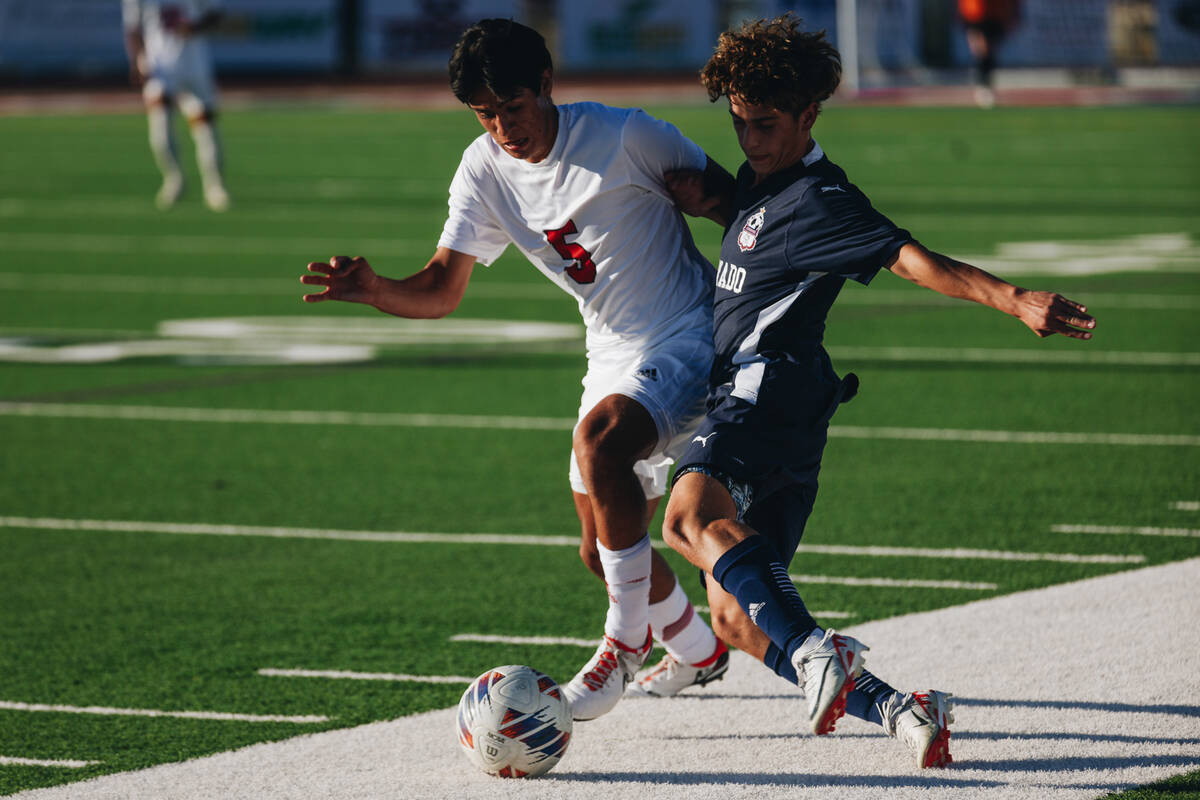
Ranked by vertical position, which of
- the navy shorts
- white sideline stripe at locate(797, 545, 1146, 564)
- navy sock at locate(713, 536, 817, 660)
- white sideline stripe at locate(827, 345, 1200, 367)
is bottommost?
white sideline stripe at locate(827, 345, 1200, 367)

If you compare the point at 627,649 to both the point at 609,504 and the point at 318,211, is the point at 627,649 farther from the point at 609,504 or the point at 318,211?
the point at 318,211

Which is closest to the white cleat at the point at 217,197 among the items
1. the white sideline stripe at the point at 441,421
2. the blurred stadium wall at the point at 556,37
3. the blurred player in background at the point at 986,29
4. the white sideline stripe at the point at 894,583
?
the white sideline stripe at the point at 441,421

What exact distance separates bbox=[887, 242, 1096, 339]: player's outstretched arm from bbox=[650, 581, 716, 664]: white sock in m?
1.37

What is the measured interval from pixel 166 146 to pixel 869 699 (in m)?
17.9

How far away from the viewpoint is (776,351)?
495 cm

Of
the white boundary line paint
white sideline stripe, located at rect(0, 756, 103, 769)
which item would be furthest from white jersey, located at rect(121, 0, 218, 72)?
white sideline stripe, located at rect(0, 756, 103, 769)

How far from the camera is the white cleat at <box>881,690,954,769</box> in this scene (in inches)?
177

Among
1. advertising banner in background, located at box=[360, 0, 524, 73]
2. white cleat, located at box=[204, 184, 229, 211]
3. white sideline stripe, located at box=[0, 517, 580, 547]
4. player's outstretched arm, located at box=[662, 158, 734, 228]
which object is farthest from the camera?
advertising banner in background, located at box=[360, 0, 524, 73]

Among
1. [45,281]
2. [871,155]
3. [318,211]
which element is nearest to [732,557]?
[45,281]

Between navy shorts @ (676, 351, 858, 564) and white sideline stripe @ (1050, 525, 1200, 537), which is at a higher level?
navy shorts @ (676, 351, 858, 564)

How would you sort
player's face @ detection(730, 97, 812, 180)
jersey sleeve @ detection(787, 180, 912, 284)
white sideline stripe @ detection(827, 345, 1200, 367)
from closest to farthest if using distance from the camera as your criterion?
jersey sleeve @ detection(787, 180, 912, 284), player's face @ detection(730, 97, 812, 180), white sideline stripe @ detection(827, 345, 1200, 367)

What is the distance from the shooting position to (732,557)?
4633mm

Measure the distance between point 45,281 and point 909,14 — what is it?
31507 millimetres

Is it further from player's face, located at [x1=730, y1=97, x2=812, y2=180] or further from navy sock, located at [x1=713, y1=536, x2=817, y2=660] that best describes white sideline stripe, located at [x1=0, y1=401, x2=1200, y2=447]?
navy sock, located at [x1=713, y1=536, x2=817, y2=660]
